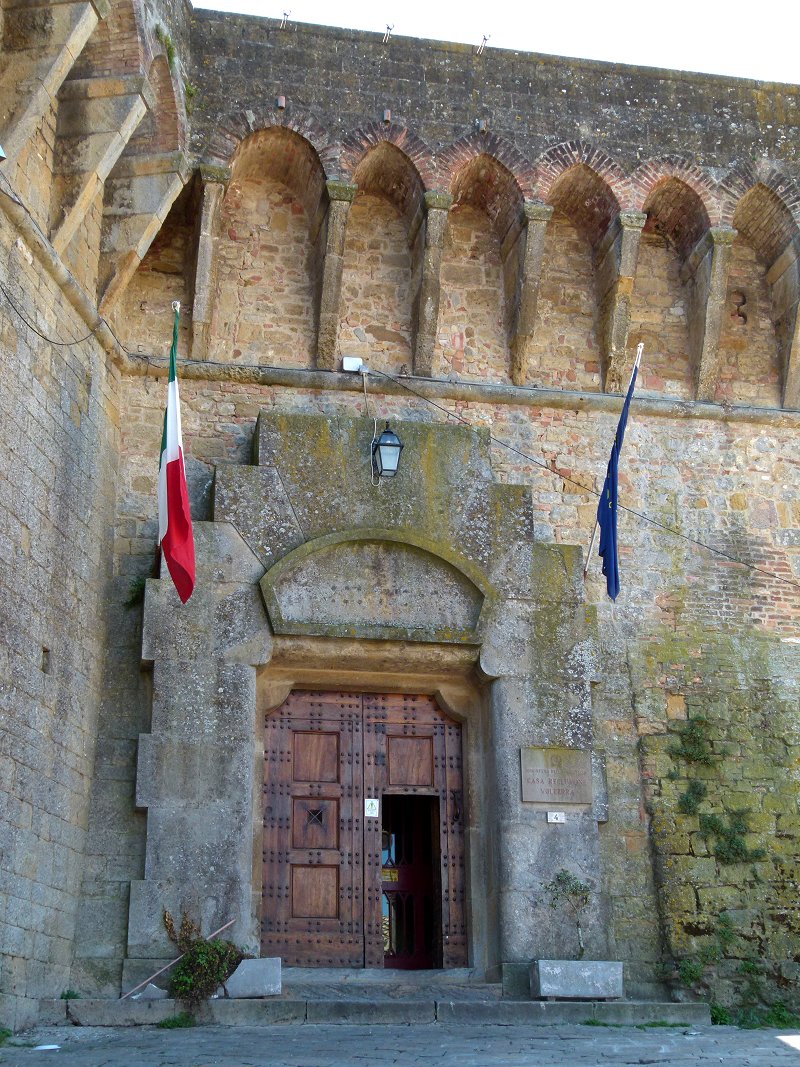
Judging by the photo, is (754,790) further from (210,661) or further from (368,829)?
(210,661)

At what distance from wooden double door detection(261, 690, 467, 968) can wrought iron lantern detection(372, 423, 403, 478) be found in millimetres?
1475

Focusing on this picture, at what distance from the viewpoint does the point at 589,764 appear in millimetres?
8266

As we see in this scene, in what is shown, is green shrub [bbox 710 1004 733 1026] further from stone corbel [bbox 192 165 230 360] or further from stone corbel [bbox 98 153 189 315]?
stone corbel [bbox 98 153 189 315]

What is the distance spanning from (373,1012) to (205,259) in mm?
5001

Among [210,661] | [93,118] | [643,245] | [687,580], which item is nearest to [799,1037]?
[687,580]

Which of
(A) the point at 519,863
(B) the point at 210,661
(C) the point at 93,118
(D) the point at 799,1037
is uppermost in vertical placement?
(C) the point at 93,118

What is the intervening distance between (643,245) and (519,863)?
4807 mm

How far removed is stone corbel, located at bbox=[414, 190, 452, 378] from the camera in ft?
30.6

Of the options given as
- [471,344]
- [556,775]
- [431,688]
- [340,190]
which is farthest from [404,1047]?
[340,190]

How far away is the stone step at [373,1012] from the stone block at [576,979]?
9cm

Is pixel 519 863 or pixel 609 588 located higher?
pixel 609 588

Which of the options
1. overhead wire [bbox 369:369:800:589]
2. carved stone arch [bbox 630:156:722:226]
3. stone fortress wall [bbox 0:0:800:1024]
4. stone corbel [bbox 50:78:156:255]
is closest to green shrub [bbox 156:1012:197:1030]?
stone fortress wall [bbox 0:0:800:1024]

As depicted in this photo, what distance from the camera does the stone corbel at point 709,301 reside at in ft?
31.6

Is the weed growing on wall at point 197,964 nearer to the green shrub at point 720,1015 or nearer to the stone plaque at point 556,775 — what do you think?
the stone plaque at point 556,775
